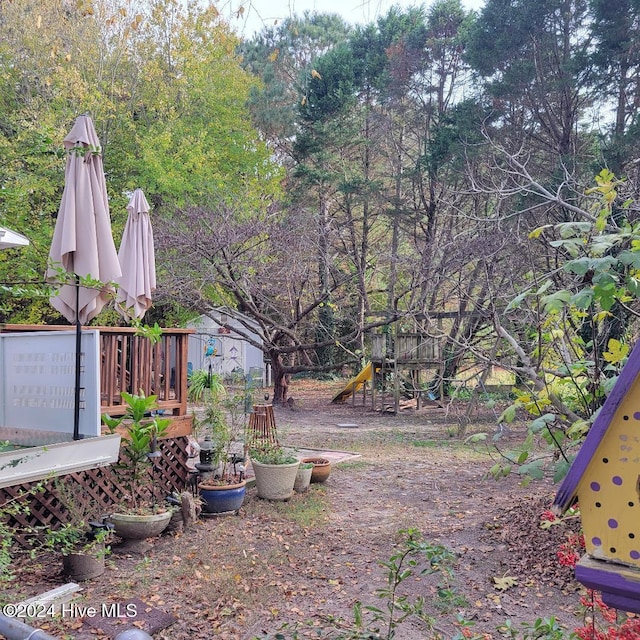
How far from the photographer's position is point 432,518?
558 centimetres

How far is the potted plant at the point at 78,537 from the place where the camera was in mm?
3822

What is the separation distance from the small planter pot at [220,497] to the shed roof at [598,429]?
15.8 ft

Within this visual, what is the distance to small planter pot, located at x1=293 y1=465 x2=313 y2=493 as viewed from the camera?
635cm

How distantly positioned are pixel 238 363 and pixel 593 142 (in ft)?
41.2

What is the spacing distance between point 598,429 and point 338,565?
393 centimetres

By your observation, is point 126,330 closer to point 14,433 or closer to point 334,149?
point 14,433

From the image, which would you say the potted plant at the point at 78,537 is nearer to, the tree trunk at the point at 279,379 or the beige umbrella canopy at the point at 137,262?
the beige umbrella canopy at the point at 137,262

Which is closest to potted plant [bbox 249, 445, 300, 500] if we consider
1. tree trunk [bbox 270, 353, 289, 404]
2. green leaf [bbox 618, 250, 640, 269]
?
green leaf [bbox 618, 250, 640, 269]

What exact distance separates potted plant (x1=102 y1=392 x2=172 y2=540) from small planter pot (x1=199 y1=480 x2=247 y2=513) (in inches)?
17.1

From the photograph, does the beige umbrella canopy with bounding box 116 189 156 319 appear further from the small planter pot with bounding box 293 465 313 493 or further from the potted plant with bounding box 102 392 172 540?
the small planter pot with bounding box 293 465 313 493

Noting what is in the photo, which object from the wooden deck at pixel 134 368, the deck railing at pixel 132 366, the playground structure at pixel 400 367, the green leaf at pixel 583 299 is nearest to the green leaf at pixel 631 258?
the green leaf at pixel 583 299

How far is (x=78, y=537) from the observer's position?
14.3 feet

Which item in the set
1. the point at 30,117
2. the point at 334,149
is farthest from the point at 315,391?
the point at 30,117

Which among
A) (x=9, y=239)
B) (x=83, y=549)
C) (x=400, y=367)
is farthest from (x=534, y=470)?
→ (x=400, y=367)
